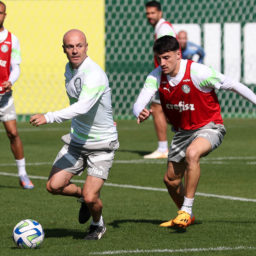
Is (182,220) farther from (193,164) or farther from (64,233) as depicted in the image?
(64,233)

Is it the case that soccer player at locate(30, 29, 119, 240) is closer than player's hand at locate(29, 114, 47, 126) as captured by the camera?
No

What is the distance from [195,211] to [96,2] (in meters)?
14.2

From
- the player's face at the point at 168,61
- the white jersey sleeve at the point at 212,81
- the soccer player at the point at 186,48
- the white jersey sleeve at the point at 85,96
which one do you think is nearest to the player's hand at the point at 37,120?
the white jersey sleeve at the point at 85,96

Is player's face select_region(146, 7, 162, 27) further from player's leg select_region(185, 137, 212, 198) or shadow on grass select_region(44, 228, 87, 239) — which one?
shadow on grass select_region(44, 228, 87, 239)

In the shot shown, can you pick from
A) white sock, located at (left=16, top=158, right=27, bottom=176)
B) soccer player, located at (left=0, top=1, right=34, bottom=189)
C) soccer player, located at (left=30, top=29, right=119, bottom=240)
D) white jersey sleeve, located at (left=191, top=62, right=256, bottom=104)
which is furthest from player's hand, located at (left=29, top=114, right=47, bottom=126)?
white sock, located at (left=16, top=158, right=27, bottom=176)

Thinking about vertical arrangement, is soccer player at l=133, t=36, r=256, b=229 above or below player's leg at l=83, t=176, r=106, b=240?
above

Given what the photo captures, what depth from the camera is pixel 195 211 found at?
8.40m

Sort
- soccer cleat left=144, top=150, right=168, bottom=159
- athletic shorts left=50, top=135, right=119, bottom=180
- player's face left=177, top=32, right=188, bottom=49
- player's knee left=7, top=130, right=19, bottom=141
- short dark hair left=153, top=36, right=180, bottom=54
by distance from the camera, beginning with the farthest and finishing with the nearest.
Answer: player's face left=177, top=32, right=188, bottom=49
soccer cleat left=144, top=150, right=168, bottom=159
player's knee left=7, top=130, right=19, bottom=141
short dark hair left=153, top=36, right=180, bottom=54
athletic shorts left=50, top=135, right=119, bottom=180

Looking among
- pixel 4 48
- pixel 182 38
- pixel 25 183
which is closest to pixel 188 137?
pixel 25 183

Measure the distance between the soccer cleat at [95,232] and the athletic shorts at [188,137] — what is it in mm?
1046

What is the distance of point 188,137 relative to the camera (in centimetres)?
766

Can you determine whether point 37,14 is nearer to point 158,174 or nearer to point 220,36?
point 220,36

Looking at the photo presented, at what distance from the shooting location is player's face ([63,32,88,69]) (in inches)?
273

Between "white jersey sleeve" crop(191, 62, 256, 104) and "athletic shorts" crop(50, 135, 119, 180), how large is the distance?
3.15ft
